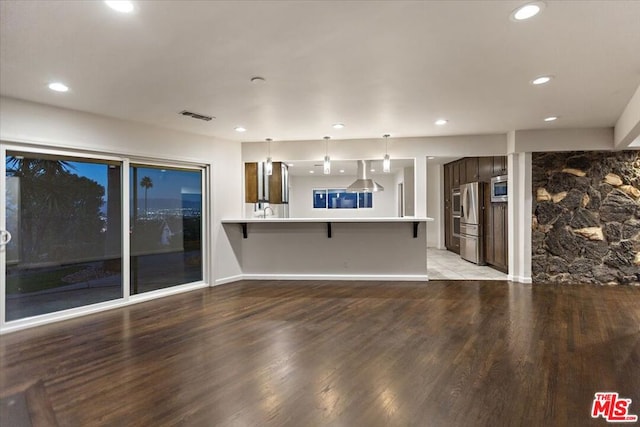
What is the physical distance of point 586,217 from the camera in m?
5.11

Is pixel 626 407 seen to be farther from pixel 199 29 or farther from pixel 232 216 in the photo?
pixel 232 216

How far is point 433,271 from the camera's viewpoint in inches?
248

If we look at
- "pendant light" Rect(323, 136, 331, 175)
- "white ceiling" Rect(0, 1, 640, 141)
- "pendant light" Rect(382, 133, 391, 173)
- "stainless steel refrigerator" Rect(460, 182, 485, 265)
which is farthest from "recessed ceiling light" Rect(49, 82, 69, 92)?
"stainless steel refrigerator" Rect(460, 182, 485, 265)

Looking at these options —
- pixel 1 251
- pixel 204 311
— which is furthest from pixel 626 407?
pixel 1 251

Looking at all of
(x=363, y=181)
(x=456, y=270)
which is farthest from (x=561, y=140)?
(x=363, y=181)

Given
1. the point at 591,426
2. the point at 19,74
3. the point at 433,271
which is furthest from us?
the point at 433,271

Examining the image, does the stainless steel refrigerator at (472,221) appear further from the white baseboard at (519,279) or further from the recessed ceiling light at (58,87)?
the recessed ceiling light at (58,87)

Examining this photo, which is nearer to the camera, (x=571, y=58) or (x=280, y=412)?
(x=280, y=412)

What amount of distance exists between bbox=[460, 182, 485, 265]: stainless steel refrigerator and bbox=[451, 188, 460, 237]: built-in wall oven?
17.4 inches

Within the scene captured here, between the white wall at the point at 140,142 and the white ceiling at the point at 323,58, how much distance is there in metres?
0.21

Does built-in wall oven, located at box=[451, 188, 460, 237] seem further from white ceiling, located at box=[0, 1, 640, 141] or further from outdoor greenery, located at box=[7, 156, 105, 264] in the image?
outdoor greenery, located at box=[7, 156, 105, 264]

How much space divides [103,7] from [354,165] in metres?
6.46

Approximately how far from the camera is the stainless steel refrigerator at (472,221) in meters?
6.88

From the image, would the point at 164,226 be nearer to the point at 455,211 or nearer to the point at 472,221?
the point at 472,221
